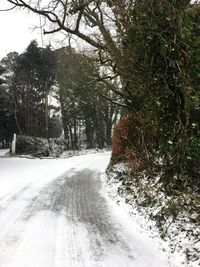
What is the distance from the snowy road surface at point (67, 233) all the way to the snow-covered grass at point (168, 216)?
0.87ft

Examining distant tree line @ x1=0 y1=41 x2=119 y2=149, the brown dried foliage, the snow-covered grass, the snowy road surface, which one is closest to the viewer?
the snowy road surface

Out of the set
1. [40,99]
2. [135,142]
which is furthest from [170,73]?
[40,99]

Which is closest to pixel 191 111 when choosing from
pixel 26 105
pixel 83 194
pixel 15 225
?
pixel 15 225

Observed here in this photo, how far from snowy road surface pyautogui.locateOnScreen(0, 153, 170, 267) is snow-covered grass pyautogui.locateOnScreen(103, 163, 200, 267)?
0.26 meters

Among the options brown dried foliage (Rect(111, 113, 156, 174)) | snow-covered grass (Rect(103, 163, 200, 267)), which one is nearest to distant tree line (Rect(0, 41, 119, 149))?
brown dried foliage (Rect(111, 113, 156, 174))

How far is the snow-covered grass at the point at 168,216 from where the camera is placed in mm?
6565

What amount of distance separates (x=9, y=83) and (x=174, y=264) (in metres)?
43.6

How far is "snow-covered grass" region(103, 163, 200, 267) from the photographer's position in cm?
657

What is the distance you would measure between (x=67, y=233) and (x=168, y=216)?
1952 millimetres

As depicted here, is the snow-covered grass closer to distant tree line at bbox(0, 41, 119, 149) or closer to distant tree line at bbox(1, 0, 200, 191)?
distant tree line at bbox(1, 0, 200, 191)

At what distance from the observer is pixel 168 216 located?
7.97m

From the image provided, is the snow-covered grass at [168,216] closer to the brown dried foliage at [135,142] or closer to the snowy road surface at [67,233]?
the snowy road surface at [67,233]

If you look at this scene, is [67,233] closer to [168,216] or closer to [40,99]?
[168,216]

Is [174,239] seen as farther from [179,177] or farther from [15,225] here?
[15,225]
